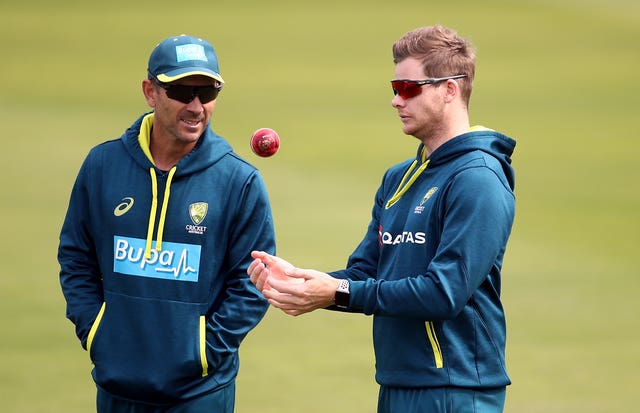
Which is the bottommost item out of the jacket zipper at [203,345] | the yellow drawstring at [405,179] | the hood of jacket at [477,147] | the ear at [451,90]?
the jacket zipper at [203,345]

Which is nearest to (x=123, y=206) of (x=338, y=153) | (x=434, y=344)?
(x=434, y=344)

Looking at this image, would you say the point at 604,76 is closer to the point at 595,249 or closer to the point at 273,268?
the point at 595,249

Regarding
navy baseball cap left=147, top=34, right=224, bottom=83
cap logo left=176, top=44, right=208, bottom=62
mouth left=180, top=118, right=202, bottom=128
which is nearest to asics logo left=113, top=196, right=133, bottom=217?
mouth left=180, top=118, right=202, bottom=128

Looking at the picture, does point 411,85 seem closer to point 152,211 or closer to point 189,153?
point 189,153

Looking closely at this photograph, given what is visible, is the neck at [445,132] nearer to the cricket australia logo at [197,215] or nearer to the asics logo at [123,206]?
the cricket australia logo at [197,215]

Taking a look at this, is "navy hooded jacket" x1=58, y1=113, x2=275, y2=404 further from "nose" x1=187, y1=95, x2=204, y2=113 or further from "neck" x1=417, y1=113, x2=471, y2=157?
"neck" x1=417, y1=113, x2=471, y2=157

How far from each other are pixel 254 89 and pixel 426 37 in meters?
12.2

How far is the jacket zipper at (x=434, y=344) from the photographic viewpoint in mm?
4625

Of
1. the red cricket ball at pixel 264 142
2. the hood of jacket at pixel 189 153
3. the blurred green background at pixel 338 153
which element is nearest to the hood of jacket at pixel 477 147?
the red cricket ball at pixel 264 142

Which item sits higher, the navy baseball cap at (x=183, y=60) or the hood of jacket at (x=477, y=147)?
the navy baseball cap at (x=183, y=60)

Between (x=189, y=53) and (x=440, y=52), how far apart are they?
1.04 meters

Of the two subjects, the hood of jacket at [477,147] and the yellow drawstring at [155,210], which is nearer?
the hood of jacket at [477,147]

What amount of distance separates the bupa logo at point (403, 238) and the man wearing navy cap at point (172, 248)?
52 cm

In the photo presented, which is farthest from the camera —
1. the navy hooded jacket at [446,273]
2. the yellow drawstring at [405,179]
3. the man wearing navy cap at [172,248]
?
the man wearing navy cap at [172,248]
